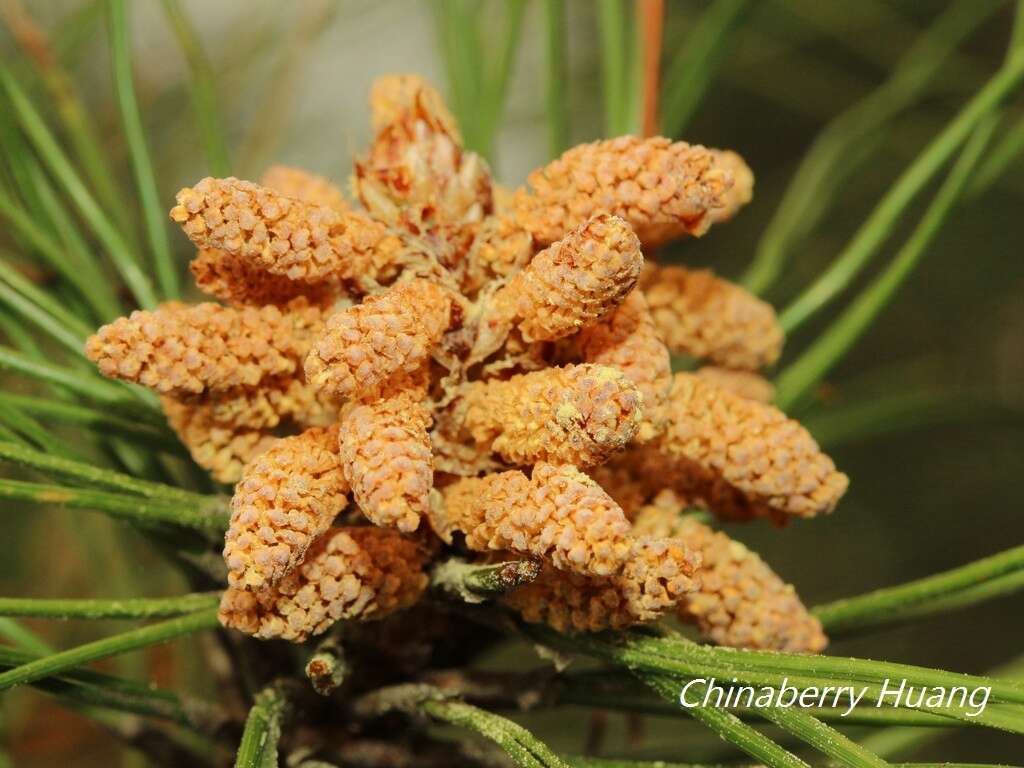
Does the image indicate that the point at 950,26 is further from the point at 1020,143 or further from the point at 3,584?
the point at 3,584

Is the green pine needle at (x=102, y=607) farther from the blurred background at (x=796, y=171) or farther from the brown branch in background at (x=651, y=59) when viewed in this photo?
the blurred background at (x=796, y=171)

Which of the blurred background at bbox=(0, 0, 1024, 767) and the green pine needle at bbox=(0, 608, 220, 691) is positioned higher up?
the blurred background at bbox=(0, 0, 1024, 767)

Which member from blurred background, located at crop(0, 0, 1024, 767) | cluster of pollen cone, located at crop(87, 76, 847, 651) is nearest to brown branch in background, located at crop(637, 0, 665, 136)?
cluster of pollen cone, located at crop(87, 76, 847, 651)

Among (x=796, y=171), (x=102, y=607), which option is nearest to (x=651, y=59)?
(x=102, y=607)

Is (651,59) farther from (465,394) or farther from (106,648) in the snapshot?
(106,648)

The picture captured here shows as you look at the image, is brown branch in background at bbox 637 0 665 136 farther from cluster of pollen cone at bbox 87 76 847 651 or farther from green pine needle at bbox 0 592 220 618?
green pine needle at bbox 0 592 220 618

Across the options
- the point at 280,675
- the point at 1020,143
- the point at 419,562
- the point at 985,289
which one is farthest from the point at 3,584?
the point at 985,289
